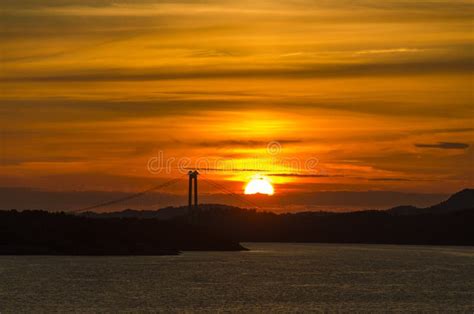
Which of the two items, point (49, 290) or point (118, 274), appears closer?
point (49, 290)

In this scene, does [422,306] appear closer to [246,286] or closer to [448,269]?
[246,286]

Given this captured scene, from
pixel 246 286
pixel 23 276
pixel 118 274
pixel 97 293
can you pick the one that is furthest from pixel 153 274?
pixel 97 293

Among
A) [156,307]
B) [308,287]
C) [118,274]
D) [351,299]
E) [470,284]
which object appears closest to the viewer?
[156,307]

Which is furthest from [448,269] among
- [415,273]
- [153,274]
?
[153,274]

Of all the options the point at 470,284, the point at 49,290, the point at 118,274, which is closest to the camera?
the point at 49,290

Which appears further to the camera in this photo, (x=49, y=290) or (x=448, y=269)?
(x=448, y=269)

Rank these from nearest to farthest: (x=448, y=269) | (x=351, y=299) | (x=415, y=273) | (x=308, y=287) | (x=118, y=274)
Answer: (x=351, y=299)
(x=308, y=287)
(x=118, y=274)
(x=415, y=273)
(x=448, y=269)

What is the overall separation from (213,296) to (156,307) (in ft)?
43.4

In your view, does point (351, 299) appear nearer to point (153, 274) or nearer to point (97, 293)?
point (97, 293)

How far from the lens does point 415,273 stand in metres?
149

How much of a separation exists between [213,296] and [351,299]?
13460 mm

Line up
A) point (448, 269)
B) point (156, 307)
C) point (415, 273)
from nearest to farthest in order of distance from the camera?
1. point (156, 307)
2. point (415, 273)
3. point (448, 269)

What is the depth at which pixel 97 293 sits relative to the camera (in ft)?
334

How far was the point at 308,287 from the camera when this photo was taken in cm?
11400
